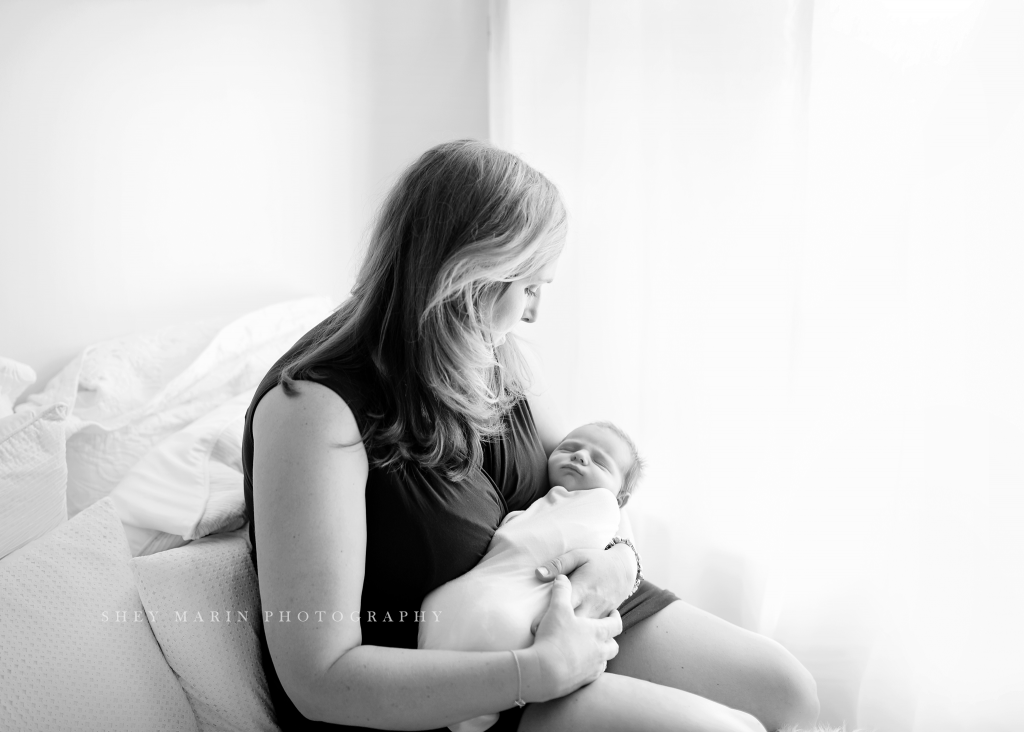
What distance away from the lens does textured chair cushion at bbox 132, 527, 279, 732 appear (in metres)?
1.13

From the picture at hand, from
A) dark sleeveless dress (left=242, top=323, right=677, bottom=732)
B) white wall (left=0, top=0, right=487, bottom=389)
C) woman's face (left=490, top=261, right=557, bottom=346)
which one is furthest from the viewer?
white wall (left=0, top=0, right=487, bottom=389)

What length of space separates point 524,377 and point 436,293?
41cm

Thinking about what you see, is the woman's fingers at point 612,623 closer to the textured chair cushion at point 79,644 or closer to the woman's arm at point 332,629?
the woman's arm at point 332,629

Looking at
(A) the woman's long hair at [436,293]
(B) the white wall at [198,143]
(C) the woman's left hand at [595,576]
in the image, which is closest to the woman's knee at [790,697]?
(C) the woman's left hand at [595,576]

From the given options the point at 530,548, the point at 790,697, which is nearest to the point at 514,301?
the point at 530,548

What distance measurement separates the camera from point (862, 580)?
4.93 ft

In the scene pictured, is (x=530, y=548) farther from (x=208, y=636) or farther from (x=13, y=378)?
(x=13, y=378)

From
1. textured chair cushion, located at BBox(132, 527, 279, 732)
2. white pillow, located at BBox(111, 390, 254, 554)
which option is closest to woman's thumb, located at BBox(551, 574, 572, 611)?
textured chair cushion, located at BBox(132, 527, 279, 732)

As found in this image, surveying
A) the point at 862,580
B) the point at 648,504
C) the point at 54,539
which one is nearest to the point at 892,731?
the point at 862,580

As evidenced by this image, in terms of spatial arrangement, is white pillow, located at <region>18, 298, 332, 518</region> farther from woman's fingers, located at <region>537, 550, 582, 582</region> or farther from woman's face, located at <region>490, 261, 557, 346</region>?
woman's fingers, located at <region>537, 550, 582, 582</region>

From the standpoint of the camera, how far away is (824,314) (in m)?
1.48

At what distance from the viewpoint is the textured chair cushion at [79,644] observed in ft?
3.24

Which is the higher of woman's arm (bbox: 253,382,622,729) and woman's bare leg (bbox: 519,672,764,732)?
woman's arm (bbox: 253,382,622,729)

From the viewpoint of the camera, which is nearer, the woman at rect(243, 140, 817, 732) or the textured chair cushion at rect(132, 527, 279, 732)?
the woman at rect(243, 140, 817, 732)
